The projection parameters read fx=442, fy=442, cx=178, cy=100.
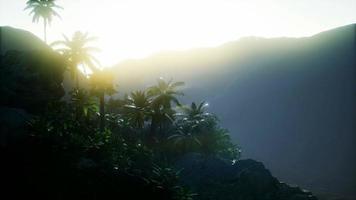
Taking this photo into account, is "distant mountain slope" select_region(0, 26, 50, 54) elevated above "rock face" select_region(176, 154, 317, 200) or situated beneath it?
elevated above

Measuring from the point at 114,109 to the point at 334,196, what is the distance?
237ft

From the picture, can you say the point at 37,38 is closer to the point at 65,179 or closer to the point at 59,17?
the point at 59,17

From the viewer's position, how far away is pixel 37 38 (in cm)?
7781

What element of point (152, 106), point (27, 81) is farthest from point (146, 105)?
point (27, 81)

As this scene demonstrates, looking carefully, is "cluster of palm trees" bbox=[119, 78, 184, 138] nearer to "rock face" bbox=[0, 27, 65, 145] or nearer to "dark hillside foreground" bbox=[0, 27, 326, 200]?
"dark hillside foreground" bbox=[0, 27, 326, 200]

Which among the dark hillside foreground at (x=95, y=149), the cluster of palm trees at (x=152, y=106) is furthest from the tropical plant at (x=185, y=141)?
the cluster of palm trees at (x=152, y=106)

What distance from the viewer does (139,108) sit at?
245 feet

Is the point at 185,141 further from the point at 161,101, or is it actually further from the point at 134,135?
the point at 134,135

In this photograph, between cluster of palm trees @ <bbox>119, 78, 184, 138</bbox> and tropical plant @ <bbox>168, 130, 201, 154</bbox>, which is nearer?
cluster of palm trees @ <bbox>119, 78, 184, 138</bbox>

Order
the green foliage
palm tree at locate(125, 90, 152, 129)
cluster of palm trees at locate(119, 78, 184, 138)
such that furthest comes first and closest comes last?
cluster of palm trees at locate(119, 78, 184, 138)
palm tree at locate(125, 90, 152, 129)
the green foliage

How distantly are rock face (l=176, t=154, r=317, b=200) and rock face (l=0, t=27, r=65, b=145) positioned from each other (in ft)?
91.1

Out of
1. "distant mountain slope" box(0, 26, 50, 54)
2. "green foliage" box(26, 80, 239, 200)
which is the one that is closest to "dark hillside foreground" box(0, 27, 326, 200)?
"green foliage" box(26, 80, 239, 200)

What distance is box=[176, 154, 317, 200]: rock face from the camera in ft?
240

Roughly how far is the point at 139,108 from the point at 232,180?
19996 millimetres
